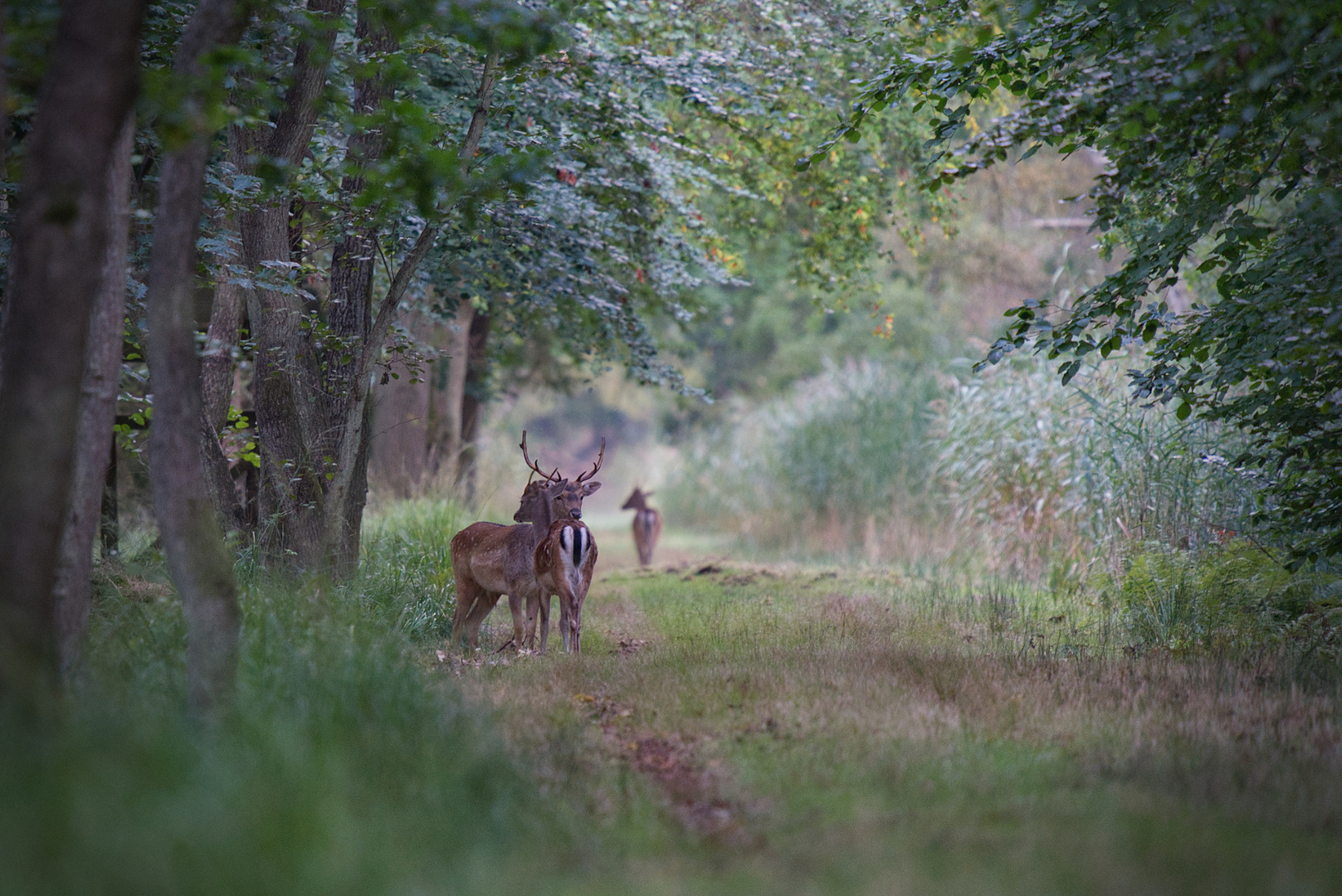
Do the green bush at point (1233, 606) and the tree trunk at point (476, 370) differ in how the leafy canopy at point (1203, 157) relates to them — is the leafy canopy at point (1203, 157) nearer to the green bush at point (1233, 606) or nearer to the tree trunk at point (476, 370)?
the green bush at point (1233, 606)

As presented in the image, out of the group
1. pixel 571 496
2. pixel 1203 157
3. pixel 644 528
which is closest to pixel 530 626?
pixel 571 496

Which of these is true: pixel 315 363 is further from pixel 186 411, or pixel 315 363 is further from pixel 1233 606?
pixel 1233 606

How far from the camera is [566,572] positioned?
315 inches

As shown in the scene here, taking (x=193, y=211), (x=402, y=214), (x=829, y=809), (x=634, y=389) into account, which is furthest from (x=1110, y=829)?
(x=634, y=389)

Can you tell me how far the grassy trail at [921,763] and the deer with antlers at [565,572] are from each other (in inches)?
13.0

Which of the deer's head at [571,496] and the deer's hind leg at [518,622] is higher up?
the deer's head at [571,496]

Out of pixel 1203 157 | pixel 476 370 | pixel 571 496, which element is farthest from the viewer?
pixel 476 370

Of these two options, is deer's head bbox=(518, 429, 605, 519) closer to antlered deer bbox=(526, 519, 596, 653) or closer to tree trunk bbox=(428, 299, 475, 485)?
antlered deer bbox=(526, 519, 596, 653)

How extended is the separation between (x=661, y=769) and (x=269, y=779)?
1908 millimetres

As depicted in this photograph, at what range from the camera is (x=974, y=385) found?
555 inches

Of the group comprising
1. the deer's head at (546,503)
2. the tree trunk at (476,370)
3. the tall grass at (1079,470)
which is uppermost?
the tree trunk at (476,370)

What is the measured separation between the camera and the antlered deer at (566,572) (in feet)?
26.2

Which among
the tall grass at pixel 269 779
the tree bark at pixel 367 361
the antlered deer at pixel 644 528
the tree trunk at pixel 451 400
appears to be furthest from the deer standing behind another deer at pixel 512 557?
the antlered deer at pixel 644 528

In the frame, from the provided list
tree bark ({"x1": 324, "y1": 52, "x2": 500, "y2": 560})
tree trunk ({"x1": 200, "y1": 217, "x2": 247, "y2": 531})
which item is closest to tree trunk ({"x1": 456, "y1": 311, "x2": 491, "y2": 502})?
tree trunk ({"x1": 200, "y1": 217, "x2": 247, "y2": 531})
